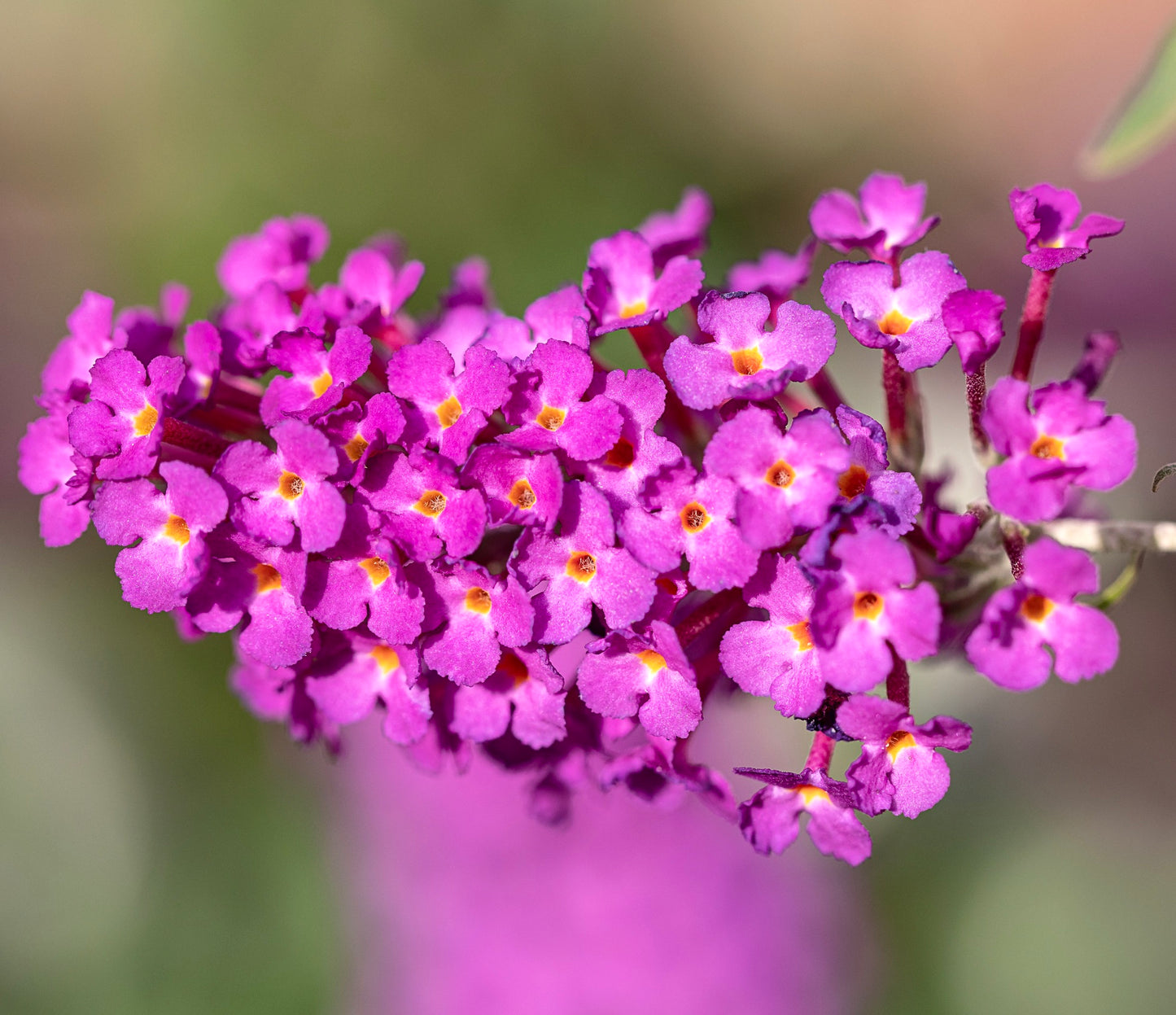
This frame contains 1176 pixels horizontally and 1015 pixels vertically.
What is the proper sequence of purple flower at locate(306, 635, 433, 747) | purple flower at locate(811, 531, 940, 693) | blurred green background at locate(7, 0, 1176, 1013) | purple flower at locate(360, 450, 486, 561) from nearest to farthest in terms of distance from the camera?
purple flower at locate(811, 531, 940, 693) < purple flower at locate(360, 450, 486, 561) < purple flower at locate(306, 635, 433, 747) < blurred green background at locate(7, 0, 1176, 1013)

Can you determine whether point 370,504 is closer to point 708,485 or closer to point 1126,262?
point 708,485

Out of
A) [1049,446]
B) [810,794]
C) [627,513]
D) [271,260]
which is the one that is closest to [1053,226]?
[1049,446]

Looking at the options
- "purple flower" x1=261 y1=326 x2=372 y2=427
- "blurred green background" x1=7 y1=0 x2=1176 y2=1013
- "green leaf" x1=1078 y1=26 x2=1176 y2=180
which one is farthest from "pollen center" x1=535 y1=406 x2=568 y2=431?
"blurred green background" x1=7 y1=0 x2=1176 y2=1013

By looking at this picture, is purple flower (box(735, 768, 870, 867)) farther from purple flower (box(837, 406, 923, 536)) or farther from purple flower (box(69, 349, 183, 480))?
purple flower (box(69, 349, 183, 480))

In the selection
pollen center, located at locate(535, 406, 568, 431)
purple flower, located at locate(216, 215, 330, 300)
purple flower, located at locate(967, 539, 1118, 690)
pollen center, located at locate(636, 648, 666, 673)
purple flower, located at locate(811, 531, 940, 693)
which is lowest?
purple flower, located at locate(967, 539, 1118, 690)

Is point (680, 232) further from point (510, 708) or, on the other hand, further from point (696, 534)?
point (510, 708)

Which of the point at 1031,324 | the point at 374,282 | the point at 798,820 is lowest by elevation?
the point at 798,820

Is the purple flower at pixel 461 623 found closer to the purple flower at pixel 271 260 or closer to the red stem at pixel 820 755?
the red stem at pixel 820 755
